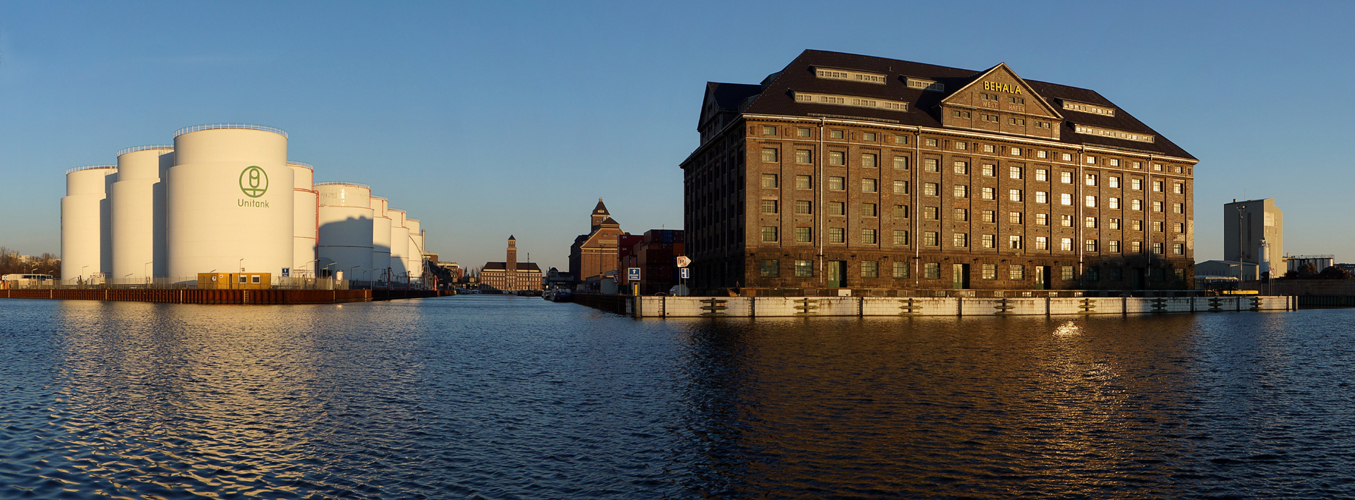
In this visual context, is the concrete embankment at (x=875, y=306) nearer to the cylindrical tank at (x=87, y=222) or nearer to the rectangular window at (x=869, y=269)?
the rectangular window at (x=869, y=269)

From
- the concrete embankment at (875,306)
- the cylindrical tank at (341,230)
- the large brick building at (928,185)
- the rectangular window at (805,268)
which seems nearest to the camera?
the concrete embankment at (875,306)

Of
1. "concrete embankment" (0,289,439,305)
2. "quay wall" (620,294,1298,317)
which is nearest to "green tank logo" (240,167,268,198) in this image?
"concrete embankment" (0,289,439,305)

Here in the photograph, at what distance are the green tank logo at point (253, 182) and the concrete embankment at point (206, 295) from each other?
1539 centimetres

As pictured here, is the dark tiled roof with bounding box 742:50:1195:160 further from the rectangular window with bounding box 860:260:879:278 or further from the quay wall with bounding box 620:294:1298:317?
the quay wall with bounding box 620:294:1298:317

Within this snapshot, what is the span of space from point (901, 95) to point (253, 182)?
304 feet

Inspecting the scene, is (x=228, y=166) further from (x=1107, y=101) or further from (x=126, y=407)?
(x=1107, y=101)

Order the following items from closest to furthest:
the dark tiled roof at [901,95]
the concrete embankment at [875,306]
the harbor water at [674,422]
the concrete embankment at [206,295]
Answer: the harbor water at [674,422], the concrete embankment at [875,306], the dark tiled roof at [901,95], the concrete embankment at [206,295]

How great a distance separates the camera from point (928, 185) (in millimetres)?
97125

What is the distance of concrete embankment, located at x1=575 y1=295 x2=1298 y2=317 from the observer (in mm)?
74750

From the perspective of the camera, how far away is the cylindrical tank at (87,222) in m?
152

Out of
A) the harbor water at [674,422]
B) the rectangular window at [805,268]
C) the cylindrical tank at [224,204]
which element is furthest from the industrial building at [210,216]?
the harbor water at [674,422]

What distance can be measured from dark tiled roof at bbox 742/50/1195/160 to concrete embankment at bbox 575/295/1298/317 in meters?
24.6

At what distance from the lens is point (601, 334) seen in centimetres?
5453

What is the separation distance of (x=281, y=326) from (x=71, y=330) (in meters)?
12.8
